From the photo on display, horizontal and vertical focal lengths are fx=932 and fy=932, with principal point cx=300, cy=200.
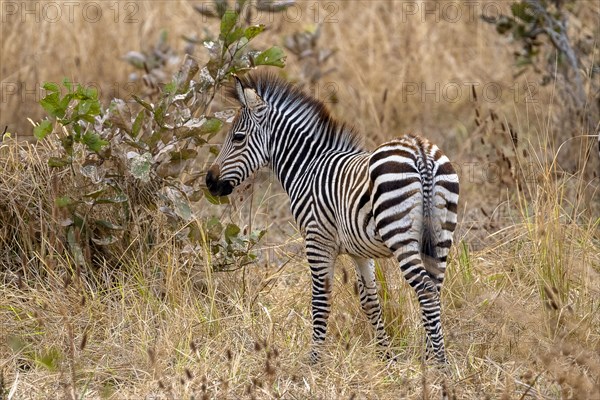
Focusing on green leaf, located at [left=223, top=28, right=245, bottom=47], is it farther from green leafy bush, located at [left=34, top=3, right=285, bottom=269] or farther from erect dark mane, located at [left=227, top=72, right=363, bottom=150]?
erect dark mane, located at [left=227, top=72, right=363, bottom=150]

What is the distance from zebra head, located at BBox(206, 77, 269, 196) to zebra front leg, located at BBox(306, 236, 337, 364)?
26.9 inches

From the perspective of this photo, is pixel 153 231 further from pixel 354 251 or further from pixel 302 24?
pixel 302 24

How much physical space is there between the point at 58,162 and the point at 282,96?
1.52 meters

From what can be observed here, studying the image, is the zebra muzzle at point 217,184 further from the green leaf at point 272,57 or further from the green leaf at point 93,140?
the green leaf at point 272,57

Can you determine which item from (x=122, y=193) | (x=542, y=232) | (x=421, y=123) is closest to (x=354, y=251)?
(x=542, y=232)

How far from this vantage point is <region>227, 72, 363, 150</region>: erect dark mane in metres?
5.89

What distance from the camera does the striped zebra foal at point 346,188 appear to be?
4.85 m

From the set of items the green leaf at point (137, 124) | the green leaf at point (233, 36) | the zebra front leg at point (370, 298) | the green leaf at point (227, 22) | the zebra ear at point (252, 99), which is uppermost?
the green leaf at point (227, 22)

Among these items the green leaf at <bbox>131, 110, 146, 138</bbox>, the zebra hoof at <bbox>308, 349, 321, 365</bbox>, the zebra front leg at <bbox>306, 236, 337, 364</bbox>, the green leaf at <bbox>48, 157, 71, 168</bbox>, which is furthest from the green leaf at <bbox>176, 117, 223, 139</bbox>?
the zebra hoof at <bbox>308, 349, 321, 365</bbox>

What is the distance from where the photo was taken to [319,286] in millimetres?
5582

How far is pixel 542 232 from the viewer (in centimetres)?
588

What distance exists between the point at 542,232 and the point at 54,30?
291 inches

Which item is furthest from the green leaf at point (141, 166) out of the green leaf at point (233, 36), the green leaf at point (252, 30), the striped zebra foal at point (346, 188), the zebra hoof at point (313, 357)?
the zebra hoof at point (313, 357)

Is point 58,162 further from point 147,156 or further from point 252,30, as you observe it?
point 252,30
